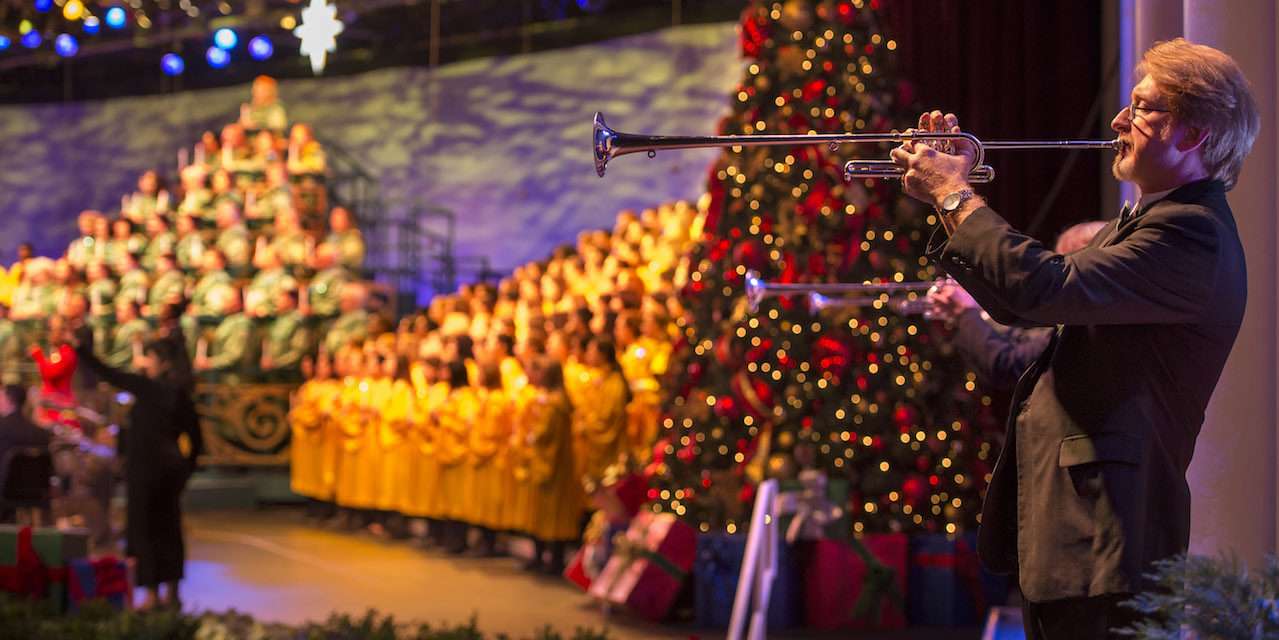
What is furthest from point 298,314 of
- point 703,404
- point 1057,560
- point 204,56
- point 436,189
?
point 1057,560

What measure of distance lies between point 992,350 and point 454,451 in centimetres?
758

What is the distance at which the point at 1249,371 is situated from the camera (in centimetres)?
341

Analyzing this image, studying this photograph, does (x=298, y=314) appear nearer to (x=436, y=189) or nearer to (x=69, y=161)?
(x=436, y=189)

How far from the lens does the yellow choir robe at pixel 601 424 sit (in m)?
9.40

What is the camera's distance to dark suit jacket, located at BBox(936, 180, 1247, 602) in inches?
85.7

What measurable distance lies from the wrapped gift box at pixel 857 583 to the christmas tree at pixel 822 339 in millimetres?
238

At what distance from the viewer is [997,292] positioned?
7.14ft

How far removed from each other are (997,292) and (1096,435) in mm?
259

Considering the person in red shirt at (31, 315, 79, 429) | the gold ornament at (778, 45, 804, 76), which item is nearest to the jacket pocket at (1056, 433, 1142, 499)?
the gold ornament at (778, 45, 804, 76)

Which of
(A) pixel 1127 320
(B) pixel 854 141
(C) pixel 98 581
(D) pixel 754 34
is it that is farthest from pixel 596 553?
(A) pixel 1127 320

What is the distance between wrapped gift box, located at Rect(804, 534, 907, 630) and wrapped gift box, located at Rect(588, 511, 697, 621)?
23.6 inches

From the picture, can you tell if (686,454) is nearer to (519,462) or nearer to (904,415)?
(904,415)

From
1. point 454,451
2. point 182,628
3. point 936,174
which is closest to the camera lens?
point 936,174

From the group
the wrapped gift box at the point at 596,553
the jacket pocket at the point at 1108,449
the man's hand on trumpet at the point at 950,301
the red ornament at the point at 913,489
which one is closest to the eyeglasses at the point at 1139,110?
the jacket pocket at the point at 1108,449
